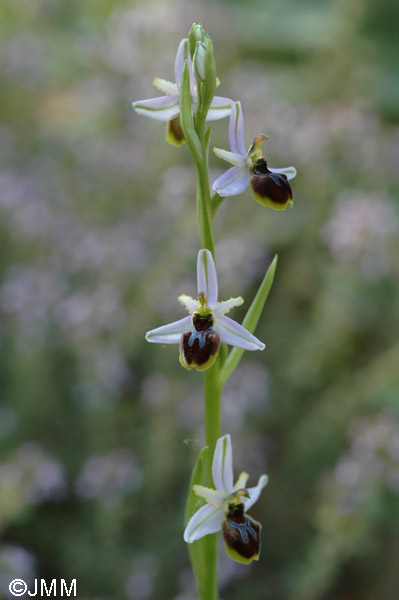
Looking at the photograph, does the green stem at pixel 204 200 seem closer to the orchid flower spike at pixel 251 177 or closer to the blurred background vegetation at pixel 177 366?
the orchid flower spike at pixel 251 177

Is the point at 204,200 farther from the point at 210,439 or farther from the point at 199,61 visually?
the point at 210,439

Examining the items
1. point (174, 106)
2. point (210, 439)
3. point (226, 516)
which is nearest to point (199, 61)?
point (174, 106)

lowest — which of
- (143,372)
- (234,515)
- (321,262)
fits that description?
(234,515)

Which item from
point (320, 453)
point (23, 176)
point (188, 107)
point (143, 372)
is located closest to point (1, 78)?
point (23, 176)

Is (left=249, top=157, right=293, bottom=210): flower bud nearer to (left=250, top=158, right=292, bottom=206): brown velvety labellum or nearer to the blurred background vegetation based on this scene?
(left=250, top=158, right=292, bottom=206): brown velvety labellum

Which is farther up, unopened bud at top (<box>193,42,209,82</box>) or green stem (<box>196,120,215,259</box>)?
unopened bud at top (<box>193,42,209,82</box>)

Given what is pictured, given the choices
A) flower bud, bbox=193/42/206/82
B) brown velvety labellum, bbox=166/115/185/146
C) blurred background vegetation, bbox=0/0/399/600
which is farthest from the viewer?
blurred background vegetation, bbox=0/0/399/600

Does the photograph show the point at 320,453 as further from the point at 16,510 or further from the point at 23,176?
the point at 23,176

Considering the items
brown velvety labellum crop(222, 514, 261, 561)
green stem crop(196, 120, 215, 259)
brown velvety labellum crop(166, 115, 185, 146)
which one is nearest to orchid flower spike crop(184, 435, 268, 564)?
brown velvety labellum crop(222, 514, 261, 561)
